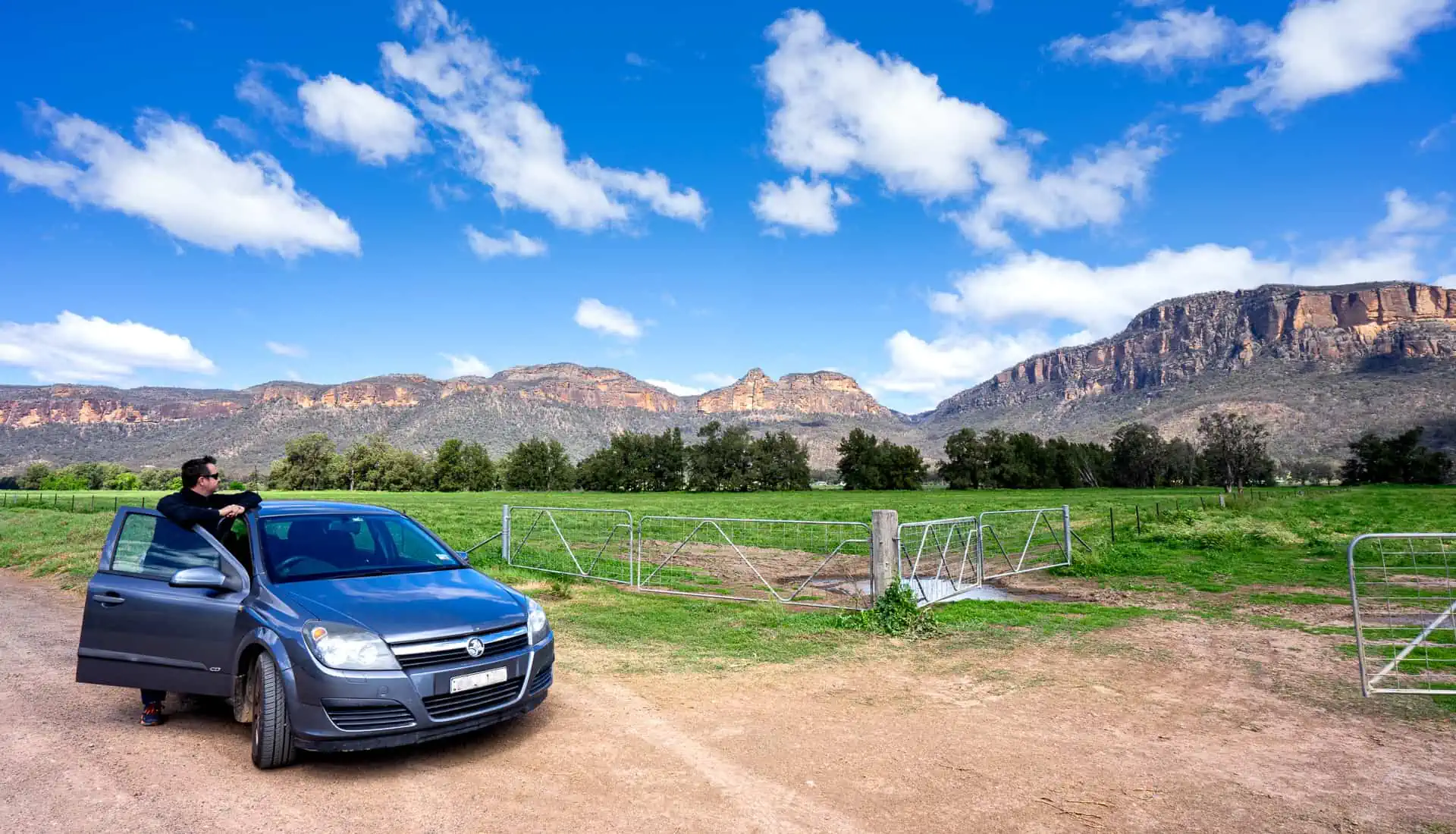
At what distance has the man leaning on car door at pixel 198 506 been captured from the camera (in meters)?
6.10

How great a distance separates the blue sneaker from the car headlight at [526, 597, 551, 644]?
3307 millimetres

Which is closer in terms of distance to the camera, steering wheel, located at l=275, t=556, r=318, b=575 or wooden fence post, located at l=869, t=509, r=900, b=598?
steering wheel, located at l=275, t=556, r=318, b=575

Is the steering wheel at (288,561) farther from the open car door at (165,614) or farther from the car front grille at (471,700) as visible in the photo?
the car front grille at (471,700)

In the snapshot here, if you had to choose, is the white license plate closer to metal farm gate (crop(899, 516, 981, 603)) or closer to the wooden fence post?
the wooden fence post

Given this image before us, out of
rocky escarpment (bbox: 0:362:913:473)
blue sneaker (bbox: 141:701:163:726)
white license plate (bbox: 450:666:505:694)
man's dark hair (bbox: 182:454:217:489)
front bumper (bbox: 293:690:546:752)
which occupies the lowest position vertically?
blue sneaker (bbox: 141:701:163:726)

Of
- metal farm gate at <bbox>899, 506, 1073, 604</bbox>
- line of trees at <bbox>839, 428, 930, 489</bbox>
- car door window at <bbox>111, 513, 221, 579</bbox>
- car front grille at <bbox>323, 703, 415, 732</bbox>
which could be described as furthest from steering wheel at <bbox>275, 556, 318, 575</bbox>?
line of trees at <bbox>839, 428, 930, 489</bbox>

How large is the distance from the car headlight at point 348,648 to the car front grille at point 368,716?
261 millimetres

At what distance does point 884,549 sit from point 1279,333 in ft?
615

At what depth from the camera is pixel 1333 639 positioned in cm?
972

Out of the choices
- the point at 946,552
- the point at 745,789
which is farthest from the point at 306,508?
the point at 946,552

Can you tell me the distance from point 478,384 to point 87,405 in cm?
9119

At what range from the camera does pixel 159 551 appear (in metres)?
6.14

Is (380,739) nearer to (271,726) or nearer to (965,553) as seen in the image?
(271,726)

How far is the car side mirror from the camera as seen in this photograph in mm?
5402
